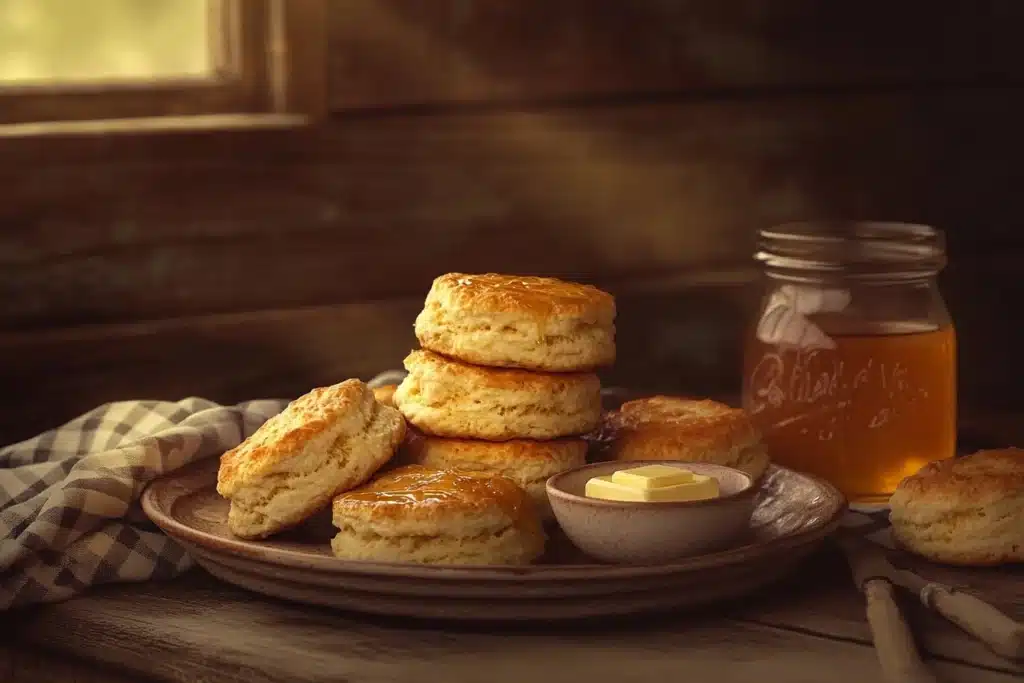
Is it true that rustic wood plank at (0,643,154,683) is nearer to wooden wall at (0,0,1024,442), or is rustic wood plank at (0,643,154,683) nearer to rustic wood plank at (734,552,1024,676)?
rustic wood plank at (734,552,1024,676)

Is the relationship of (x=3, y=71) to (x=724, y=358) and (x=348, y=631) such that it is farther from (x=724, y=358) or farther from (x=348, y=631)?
(x=724, y=358)

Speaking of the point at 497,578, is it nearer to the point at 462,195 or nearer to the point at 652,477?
the point at 652,477

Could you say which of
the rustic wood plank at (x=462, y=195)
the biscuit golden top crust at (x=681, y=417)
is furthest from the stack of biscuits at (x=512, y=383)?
the rustic wood plank at (x=462, y=195)

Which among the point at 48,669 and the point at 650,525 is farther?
the point at 48,669

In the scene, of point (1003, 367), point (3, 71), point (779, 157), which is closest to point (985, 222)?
point (1003, 367)

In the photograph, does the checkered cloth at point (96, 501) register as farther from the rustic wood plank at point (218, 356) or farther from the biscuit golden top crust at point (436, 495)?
the rustic wood plank at point (218, 356)

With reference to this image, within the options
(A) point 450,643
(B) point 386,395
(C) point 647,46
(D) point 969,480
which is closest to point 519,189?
(C) point 647,46
